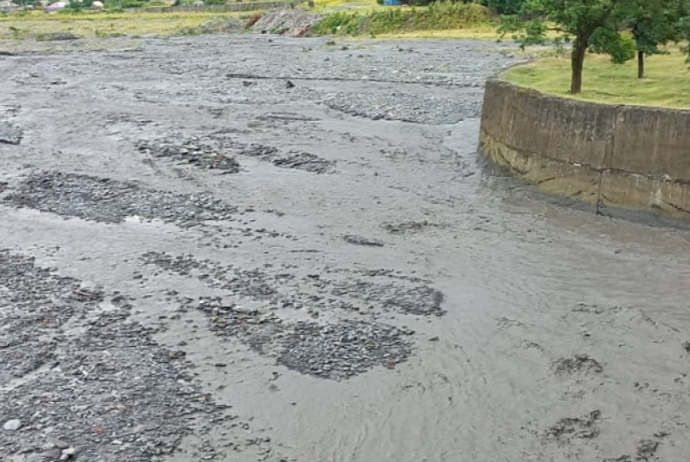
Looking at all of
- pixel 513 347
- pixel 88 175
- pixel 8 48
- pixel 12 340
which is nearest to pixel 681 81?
pixel 513 347

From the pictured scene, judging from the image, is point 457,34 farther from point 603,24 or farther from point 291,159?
point 291,159

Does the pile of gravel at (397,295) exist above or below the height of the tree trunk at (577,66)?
below

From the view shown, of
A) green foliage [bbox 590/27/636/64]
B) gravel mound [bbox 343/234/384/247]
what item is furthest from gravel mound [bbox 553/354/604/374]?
green foliage [bbox 590/27/636/64]

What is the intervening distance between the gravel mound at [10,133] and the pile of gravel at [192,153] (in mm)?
3837

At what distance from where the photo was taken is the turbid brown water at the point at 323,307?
8391 millimetres

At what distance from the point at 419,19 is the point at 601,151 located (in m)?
46.2

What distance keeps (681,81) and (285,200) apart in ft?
31.4

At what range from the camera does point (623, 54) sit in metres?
19.9

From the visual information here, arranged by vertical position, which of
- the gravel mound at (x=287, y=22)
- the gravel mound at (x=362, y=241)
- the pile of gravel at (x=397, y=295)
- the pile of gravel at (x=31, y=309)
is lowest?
the pile of gravel at (x=31, y=309)

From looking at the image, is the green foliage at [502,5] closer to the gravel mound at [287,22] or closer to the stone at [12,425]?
the gravel mound at [287,22]

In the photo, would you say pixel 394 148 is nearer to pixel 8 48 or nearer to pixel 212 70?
pixel 212 70

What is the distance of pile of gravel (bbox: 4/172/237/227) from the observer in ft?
51.7

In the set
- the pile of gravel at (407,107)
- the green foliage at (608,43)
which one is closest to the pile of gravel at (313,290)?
the green foliage at (608,43)

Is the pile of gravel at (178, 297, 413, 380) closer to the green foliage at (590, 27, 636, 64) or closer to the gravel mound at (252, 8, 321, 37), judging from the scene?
the green foliage at (590, 27, 636, 64)
